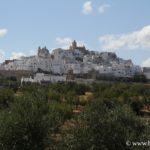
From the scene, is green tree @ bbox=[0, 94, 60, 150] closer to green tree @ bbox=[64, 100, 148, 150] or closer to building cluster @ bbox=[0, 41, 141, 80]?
green tree @ bbox=[64, 100, 148, 150]

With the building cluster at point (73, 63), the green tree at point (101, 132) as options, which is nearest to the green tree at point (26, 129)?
the green tree at point (101, 132)

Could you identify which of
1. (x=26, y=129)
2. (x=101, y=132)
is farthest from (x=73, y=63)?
(x=101, y=132)

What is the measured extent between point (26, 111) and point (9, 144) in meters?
1.52

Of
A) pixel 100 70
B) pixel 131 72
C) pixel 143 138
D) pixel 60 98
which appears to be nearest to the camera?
pixel 143 138

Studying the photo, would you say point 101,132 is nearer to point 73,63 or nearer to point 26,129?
point 26,129

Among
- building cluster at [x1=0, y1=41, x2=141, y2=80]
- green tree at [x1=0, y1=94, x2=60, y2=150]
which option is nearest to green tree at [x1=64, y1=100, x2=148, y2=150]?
green tree at [x1=0, y1=94, x2=60, y2=150]

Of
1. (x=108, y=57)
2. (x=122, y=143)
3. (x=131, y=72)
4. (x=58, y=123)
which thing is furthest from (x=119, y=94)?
(x=108, y=57)

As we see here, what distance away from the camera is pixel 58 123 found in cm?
1577

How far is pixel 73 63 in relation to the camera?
5940 inches

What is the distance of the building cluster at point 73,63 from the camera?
132375 millimetres

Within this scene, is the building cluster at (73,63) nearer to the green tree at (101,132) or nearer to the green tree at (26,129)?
the green tree at (26,129)

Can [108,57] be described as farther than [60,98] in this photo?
Yes

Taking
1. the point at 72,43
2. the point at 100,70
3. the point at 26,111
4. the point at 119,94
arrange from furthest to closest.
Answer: the point at 72,43 < the point at 100,70 < the point at 119,94 < the point at 26,111

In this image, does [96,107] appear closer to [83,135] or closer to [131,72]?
[83,135]
